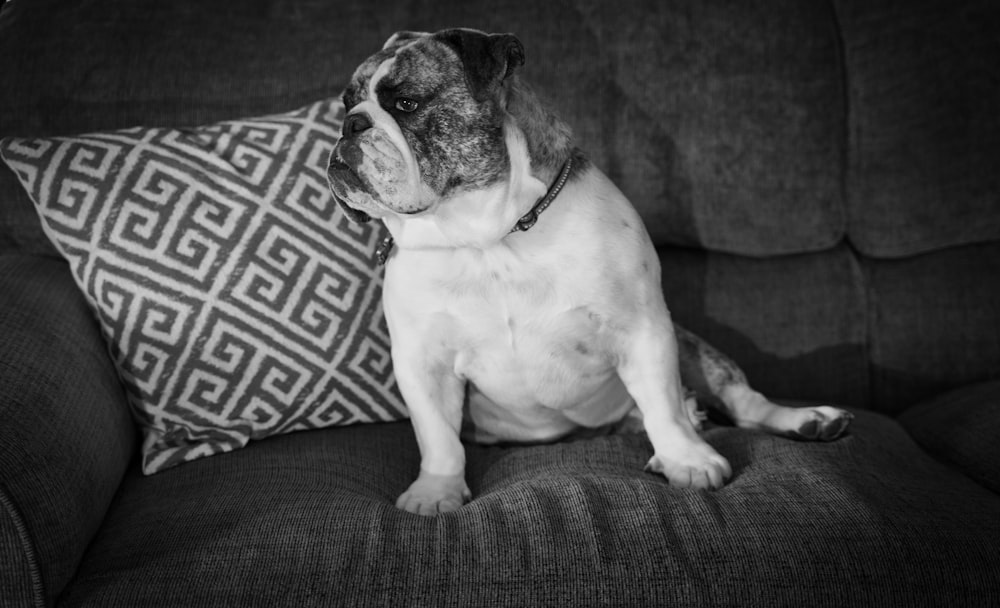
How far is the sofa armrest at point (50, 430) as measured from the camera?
43.2 inches

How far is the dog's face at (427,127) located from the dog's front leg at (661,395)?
1.26ft

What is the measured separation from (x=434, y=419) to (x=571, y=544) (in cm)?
45

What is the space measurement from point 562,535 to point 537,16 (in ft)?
4.18

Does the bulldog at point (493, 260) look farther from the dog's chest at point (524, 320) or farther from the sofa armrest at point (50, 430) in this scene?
the sofa armrest at point (50, 430)

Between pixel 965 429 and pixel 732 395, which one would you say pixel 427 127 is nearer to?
pixel 732 395

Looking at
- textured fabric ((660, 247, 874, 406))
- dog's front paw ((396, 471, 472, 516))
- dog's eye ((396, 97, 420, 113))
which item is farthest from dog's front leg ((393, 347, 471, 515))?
textured fabric ((660, 247, 874, 406))

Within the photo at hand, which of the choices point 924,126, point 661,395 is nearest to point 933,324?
point 924,126

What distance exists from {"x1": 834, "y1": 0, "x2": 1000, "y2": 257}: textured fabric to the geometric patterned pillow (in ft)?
3.67

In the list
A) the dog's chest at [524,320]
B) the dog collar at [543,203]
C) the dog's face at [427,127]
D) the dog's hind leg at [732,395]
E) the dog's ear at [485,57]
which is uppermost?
the dog's ear at [485,57]

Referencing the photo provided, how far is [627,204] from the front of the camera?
1.57m

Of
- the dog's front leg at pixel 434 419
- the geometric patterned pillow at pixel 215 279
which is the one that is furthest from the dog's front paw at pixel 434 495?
the geometric patterned pillow at pixel 215 279

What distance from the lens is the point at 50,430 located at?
126 centimetres

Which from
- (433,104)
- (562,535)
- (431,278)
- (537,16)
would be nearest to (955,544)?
(562,535)

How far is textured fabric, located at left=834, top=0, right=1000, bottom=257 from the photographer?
1.93 m
